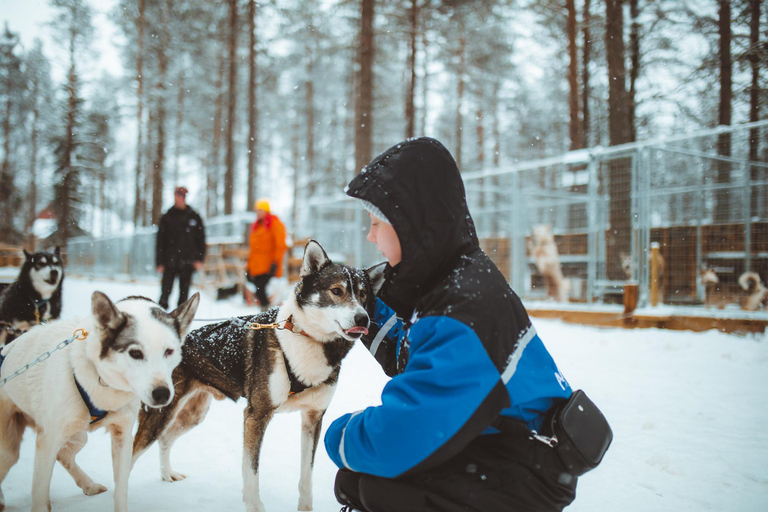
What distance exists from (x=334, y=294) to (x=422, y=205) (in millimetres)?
1137

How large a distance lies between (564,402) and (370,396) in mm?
2581

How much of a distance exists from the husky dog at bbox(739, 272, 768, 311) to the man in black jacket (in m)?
8.57

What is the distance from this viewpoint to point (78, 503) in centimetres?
252

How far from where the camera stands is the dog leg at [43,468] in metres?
2.09

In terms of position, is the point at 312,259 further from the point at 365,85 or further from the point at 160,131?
the point at 160,131

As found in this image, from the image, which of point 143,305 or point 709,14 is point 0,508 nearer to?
point 143,305

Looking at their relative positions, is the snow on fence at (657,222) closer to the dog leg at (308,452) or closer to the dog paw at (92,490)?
the dog leg at (308,452)

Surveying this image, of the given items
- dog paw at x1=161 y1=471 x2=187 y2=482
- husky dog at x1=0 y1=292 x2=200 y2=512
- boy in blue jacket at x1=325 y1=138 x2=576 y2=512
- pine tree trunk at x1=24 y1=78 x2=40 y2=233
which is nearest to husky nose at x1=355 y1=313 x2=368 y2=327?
boy in blue jacket at x1=325 y1=138 x2=576 y2=512

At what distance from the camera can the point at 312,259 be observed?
265cm

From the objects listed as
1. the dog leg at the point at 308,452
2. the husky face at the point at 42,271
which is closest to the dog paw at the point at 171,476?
the dog leg at the point at 308,452

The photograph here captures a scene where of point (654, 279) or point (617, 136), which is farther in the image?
point (617, 136)

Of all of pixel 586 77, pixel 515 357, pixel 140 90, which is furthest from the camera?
pixel 140 90

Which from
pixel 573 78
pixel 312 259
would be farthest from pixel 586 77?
pixel 312 259

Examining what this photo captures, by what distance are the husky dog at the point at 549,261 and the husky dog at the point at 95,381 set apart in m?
7.64
